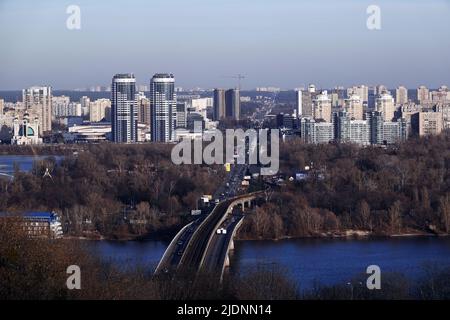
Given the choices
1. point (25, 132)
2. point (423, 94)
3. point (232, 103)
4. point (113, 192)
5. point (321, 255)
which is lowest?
point (321, 255)

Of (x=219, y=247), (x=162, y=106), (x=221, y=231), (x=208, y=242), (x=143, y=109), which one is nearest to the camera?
(x=219, y=247)

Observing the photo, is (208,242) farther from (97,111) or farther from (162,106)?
(97,111)

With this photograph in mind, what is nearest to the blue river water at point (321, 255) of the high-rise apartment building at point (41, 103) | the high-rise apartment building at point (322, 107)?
the high-rise apartment building at point (322, 107)

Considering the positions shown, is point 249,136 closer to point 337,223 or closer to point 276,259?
point 337,223

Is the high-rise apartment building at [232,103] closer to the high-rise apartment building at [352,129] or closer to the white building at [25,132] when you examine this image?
the white building at [25,132]

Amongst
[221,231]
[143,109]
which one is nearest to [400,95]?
[143,109]

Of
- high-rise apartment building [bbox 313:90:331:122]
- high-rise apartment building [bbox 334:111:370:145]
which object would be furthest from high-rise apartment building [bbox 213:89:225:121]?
high-rise apartment building [bbox 334:111:370:145]
